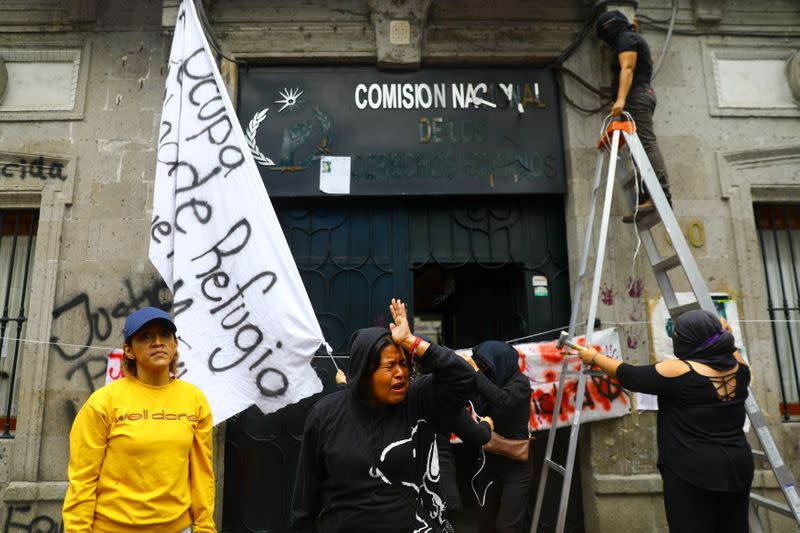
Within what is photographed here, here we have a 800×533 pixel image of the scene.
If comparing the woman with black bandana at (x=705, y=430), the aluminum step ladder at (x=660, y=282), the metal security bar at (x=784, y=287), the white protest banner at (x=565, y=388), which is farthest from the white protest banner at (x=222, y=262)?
the metal security bar at (x=784, y=287)

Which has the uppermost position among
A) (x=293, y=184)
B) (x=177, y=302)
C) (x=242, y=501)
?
(x=293, y=184)

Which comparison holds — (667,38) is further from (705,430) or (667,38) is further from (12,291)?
(12,291)

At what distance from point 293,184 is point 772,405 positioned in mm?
4802

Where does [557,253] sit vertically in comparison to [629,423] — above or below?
above

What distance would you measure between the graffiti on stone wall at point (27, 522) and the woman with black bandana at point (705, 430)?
15.2ft

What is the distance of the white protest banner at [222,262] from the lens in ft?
12.6

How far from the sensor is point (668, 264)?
3.98m

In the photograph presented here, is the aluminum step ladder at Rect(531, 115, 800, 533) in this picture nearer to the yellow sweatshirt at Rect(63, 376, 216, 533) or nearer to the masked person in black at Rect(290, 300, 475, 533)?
the masked person in black at Rect(290, 300, 475, 533)

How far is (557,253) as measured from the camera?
18.0 ft

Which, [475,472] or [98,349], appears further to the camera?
[98,349]

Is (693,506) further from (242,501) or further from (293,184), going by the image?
(293,184)

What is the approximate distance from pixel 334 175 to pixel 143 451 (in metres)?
3.40

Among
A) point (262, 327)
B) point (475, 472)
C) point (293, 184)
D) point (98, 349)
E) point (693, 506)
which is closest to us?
point (693, 506)

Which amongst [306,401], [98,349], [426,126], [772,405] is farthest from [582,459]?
[98,349]
